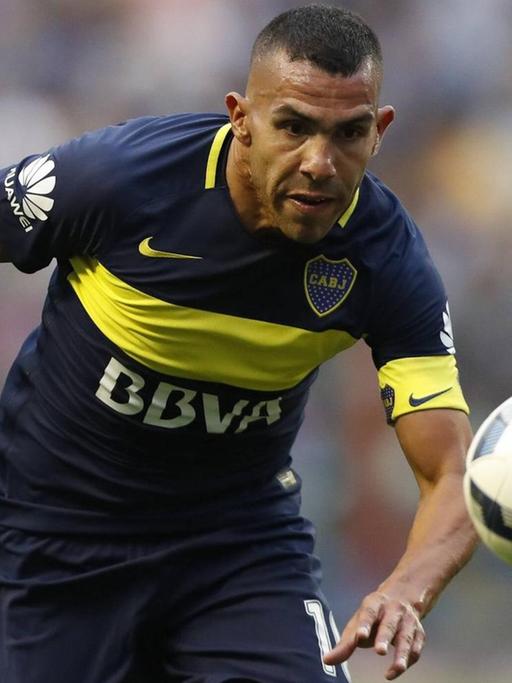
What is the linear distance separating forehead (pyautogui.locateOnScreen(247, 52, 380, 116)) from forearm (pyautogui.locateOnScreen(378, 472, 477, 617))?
3.54ft

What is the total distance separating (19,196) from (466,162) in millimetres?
4075

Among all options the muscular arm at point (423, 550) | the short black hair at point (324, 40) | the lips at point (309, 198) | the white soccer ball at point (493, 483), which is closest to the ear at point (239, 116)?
the short black hair at point (324, 40)

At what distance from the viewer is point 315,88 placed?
11.9 ft

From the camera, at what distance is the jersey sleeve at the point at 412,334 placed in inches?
155

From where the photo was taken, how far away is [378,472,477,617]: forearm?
3.54m

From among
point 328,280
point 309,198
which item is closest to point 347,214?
point 328,280

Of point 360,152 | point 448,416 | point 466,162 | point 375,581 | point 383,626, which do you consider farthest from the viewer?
point 466,162

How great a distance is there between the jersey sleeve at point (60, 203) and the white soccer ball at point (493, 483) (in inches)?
46.8

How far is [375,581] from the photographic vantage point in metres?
6.97

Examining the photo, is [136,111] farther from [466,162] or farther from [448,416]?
[448,416]

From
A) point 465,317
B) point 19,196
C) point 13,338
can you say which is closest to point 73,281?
point 19,196

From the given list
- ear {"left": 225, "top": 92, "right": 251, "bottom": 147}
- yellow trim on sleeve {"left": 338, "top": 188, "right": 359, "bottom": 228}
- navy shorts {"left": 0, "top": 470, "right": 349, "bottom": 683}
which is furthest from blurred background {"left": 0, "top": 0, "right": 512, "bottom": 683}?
ear {"left": 225, "top": 92, "right": 251, "bottom": 147}

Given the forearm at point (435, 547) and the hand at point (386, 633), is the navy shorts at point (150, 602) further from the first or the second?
the hand at point (386, 633)

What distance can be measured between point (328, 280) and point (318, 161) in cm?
46
